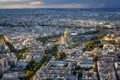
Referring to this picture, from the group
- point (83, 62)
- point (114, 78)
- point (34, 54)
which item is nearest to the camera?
point (114, 78)

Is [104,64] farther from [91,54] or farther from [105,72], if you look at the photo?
[91,54]

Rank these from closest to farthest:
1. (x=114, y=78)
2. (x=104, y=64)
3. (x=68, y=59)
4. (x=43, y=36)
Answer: (x=114, y=78)
(x=104, y=64)
(x=68, y=59)
(x=43, y=36)

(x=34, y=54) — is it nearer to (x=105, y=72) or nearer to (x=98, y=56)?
(x=98, y=56)

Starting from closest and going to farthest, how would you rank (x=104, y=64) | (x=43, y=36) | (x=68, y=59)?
(x=104, y=64)
(x=68, y=59)
(x=43, y=36)

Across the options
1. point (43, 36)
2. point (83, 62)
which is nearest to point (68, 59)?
point (83, 62)

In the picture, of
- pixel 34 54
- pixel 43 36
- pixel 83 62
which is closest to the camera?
pixel 83 62

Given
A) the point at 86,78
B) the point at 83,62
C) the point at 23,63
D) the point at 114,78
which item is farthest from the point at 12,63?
the point at 114,78

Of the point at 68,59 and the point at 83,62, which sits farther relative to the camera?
the point at 68,59

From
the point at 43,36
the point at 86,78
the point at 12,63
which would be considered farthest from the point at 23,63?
the point at 43,36

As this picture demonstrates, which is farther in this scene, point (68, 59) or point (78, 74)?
point (68, 59)
